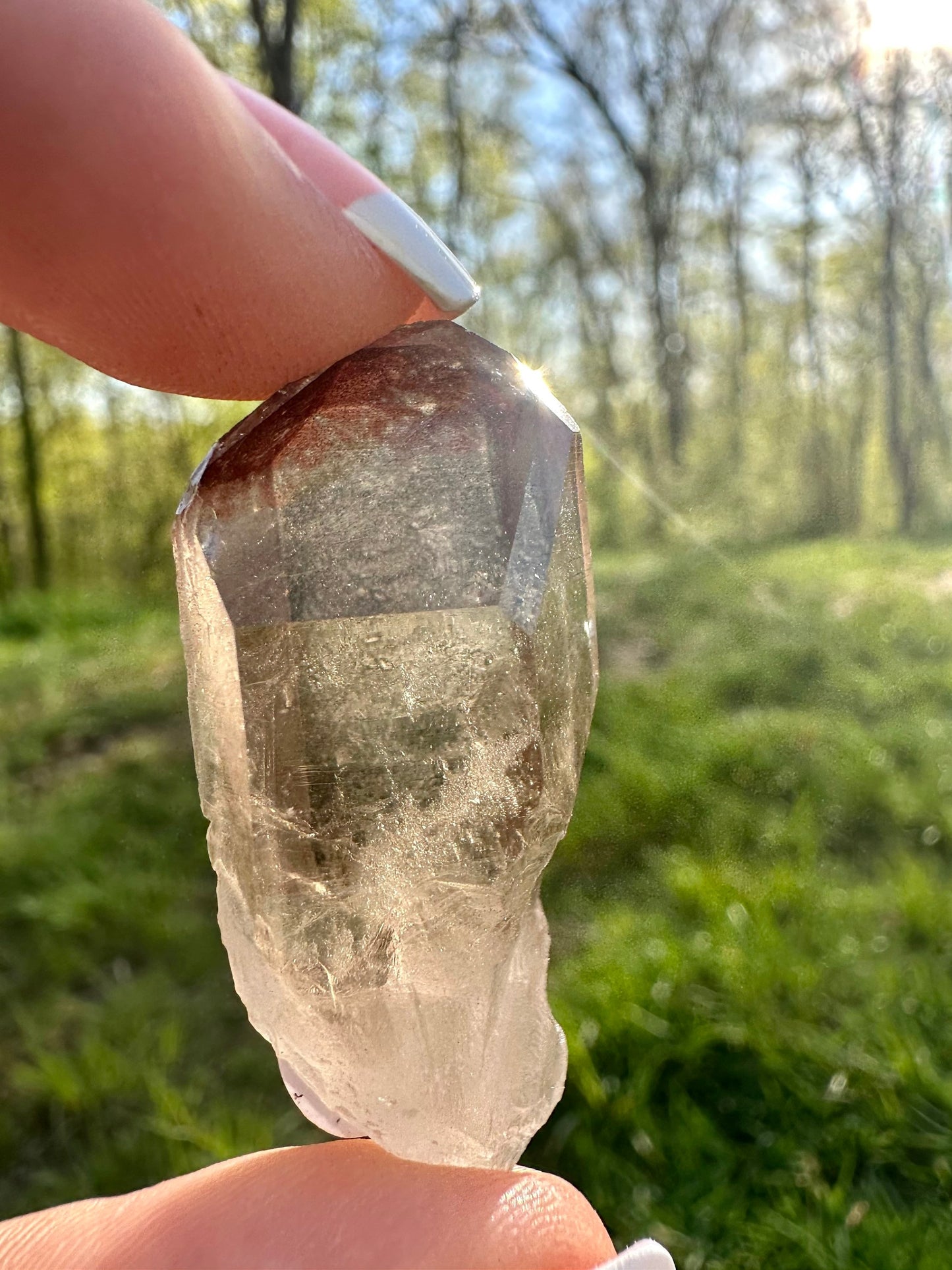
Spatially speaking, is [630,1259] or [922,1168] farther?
[922,1168]

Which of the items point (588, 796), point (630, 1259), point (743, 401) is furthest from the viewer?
point (743, 401)

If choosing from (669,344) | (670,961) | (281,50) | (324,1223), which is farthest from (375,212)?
(669,344)

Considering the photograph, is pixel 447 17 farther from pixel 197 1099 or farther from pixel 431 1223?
pixel 431 1223

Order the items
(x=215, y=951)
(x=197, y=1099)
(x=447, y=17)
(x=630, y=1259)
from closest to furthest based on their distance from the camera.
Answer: (x=630, y=1259)
(x=197, y=1099)
(x=215, y=951)
(x=447, y=17)

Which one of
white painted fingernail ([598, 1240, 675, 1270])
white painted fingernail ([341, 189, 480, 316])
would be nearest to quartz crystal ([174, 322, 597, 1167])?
white painted fingernail ([341, 189, 480, 316])

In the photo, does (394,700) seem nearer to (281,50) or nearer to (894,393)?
(281,50)

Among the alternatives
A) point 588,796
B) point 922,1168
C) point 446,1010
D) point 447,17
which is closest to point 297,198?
point 446,1010

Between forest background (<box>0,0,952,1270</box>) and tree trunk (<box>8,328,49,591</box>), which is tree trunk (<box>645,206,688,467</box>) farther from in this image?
tree trunk (<box>8,328,49,591</box>)

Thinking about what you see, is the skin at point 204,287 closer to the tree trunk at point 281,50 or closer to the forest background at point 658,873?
the forest background at point 658,873
